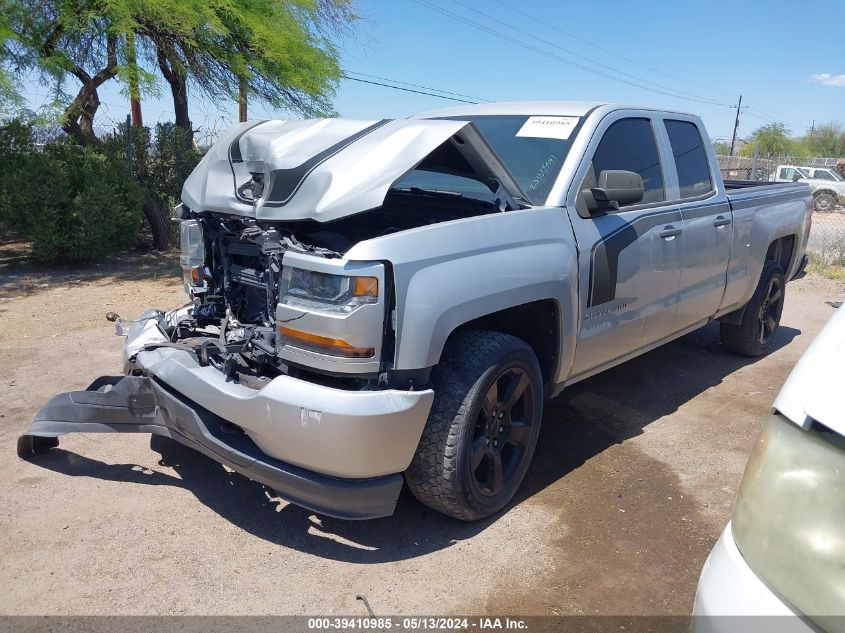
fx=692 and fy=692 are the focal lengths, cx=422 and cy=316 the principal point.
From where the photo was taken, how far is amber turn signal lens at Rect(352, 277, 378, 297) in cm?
277

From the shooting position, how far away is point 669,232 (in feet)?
14.4

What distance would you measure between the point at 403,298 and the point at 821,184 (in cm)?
2571

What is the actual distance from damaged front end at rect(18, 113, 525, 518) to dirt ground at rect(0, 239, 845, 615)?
13.7 inches

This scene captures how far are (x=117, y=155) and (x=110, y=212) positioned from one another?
1.07 metres

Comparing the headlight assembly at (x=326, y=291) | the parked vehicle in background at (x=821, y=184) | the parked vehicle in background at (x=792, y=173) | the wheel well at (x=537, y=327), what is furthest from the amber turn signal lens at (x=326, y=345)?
the parked vehicle in background at (x=792, y=173)

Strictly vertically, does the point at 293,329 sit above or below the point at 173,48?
A: below

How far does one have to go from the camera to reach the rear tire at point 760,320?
6.04 meters

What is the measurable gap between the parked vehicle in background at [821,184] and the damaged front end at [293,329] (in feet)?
79.4

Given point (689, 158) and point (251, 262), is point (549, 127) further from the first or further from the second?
point (251, 262)

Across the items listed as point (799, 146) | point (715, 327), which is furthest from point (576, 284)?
point (799, 146)

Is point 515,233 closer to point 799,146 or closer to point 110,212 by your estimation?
point 110,212

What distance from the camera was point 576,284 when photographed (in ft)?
11.9

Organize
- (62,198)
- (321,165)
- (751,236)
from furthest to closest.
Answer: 1. (62,198)
2. (751,236)
3. (321,165)

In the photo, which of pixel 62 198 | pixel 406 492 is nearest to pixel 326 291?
pixel 406 492
